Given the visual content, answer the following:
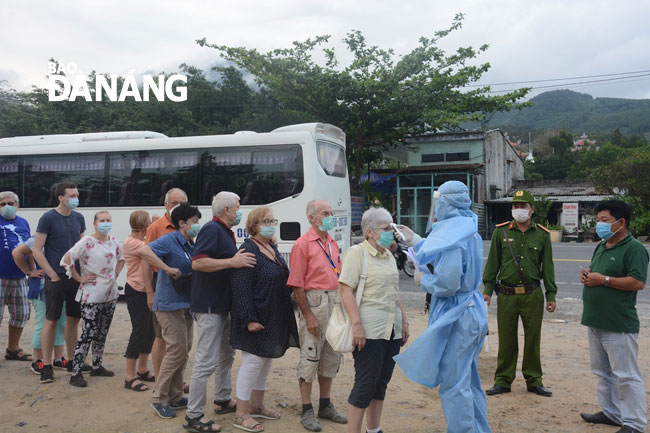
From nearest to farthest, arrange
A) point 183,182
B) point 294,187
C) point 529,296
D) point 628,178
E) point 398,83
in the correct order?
point 529,296
point 294,187
point 183,182
point 398,83
point 628,178

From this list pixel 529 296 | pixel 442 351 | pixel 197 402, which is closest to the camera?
pixel 442 351

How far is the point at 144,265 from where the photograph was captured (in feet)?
14.7

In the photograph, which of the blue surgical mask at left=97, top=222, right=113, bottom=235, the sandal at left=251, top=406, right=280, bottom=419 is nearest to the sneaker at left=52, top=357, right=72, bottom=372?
the blue surgical mask at left=97, top=222, right=113, bottom=235

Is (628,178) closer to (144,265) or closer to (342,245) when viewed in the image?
(342,245)

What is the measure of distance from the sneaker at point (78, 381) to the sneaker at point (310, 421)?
2228 millimetres

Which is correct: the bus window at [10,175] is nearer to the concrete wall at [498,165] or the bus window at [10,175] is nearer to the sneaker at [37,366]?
the sneaker at [37,366]

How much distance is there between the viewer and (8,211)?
5586 mm

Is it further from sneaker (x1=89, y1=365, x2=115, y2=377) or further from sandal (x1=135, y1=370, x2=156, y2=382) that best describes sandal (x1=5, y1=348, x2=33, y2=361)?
sandal (x1=135, y1=370, x2=156, y2=382)

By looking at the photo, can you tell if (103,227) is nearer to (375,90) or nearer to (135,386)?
(135,386)

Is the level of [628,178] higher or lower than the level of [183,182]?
higher

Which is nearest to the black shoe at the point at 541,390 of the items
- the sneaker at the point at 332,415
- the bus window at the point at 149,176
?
the sneaker at the point at 332,415

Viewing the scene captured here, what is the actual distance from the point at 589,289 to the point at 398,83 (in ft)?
60.5

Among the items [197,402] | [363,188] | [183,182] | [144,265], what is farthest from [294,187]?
[363,188]

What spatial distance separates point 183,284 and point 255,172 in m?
6.28
